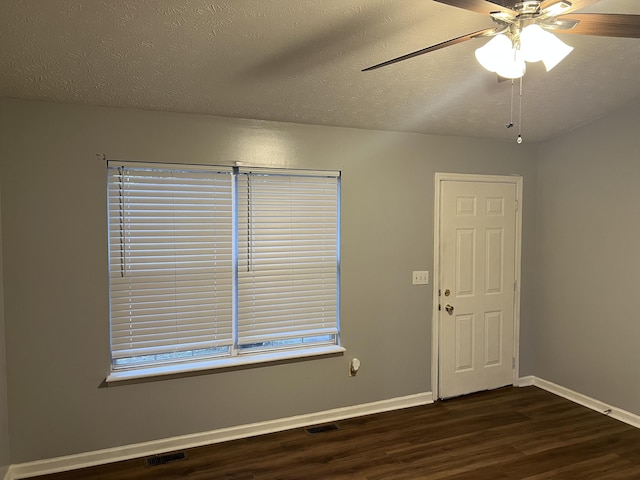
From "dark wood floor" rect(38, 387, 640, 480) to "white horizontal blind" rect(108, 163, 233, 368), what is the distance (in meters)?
0.74

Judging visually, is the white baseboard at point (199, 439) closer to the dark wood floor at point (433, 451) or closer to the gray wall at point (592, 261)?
the dark wood floor at point (433, 451)

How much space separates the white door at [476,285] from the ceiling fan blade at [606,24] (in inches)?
85.4

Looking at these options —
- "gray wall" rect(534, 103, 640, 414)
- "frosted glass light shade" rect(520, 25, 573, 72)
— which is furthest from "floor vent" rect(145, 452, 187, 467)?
"gray wall" rect(534, 103, 640, 414)

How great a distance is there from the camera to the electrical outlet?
366 cm

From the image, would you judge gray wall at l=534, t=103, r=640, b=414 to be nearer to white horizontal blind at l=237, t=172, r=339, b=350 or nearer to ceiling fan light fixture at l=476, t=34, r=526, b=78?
white horizontal blind at l=237, t=172, r=339, b=350

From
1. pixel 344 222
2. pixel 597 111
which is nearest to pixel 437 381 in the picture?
pixel 344 222

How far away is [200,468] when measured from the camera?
9.01 feet

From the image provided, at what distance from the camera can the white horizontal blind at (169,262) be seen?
2.82 m

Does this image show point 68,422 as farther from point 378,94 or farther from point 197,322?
point 378,94

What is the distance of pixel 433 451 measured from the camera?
2986 millimetres

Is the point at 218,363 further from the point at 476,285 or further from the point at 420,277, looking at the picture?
the point at 476,285

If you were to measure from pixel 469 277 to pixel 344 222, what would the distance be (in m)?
1.35

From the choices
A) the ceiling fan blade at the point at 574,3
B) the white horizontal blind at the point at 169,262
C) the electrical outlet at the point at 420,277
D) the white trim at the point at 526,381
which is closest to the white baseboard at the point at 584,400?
the white trim at the point at 526,381

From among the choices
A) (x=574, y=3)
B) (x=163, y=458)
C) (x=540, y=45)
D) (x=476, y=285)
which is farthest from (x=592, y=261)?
(x=163, y=458)
